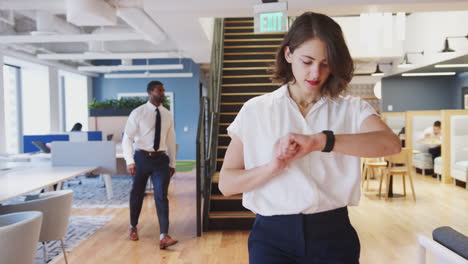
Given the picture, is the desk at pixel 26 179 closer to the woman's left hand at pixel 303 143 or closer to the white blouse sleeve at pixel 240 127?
the white blouse sleeve at pixel 240 127

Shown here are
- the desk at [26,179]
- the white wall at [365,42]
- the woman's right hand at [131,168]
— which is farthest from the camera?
the white wall at [365,42]

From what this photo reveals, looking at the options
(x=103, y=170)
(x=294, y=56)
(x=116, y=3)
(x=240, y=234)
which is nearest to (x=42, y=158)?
(x=103, y=170)

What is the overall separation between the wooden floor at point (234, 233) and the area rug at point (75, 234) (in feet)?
0.34

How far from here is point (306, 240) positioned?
3.66ft

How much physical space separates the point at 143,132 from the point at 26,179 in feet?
4.13

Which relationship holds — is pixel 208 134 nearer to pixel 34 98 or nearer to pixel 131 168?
pixel 131 168

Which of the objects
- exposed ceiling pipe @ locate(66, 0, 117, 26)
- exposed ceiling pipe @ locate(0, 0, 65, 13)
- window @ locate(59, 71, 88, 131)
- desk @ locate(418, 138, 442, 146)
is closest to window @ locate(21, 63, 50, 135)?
window @ locate(59, 71, 88, 131)

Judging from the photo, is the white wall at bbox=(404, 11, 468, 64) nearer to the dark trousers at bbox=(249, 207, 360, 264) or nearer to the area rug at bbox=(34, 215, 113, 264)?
the area rug at bbox=(34, 215, 113, 264)

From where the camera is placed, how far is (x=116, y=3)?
559 centimetres

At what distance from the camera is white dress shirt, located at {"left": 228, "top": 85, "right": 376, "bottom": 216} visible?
1.12m

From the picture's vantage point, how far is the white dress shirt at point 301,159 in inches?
43.9

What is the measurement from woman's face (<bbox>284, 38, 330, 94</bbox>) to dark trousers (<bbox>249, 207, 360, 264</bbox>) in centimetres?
35

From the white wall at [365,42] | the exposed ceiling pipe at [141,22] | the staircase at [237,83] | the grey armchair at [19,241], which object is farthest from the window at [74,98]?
the grey armchair at [19,241]

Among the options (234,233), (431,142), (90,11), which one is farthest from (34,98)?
(431,142)
